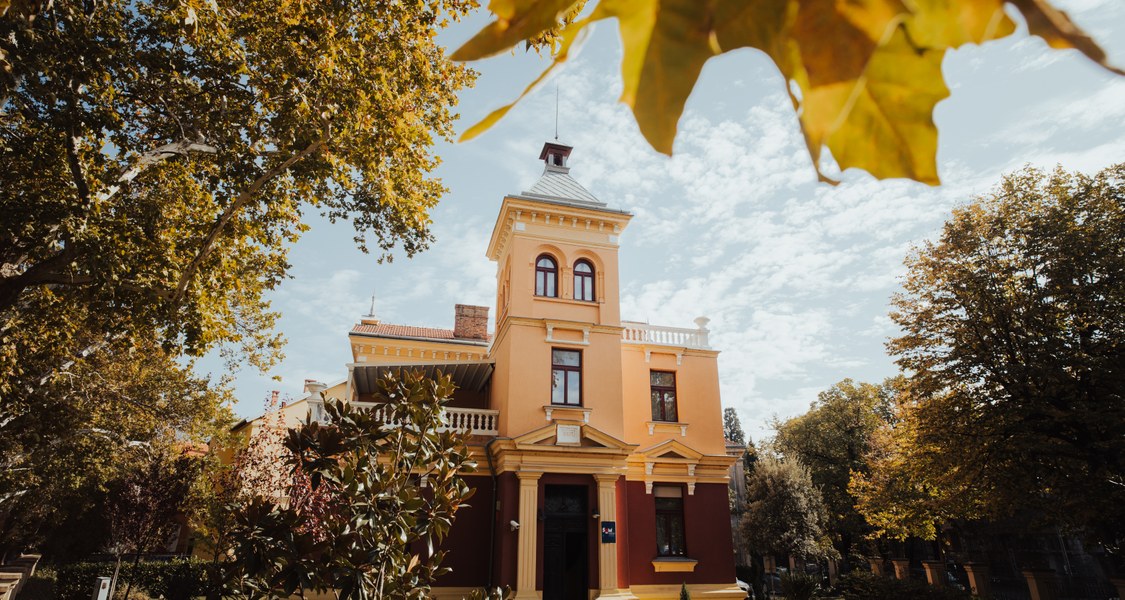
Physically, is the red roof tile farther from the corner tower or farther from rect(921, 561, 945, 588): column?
rect(921, 561, 945, 588): column

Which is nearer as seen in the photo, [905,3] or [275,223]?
[905,3]

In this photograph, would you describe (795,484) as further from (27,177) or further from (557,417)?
(27,177)

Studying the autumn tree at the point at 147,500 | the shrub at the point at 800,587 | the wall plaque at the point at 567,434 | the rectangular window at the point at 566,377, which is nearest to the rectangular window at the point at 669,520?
the wall plaque at the point at 567,434

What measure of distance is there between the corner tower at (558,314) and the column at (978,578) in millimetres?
12482

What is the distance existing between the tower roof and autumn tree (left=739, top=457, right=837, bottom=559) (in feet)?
61.0

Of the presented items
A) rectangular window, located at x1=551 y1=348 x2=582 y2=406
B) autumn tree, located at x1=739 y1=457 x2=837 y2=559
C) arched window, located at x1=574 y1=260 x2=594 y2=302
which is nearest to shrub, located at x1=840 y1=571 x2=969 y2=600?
autumn tree, located at x1=739 y1=457 x2=837 y2=559

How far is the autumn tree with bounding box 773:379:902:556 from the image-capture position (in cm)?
3141

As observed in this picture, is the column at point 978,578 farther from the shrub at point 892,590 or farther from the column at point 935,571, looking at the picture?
the column at point 935,571

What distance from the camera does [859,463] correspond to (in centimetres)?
3167

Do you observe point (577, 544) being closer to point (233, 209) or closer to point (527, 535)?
point (527, 535)

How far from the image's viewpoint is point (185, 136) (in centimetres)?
780

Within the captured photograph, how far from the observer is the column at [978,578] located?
1745 centimetres

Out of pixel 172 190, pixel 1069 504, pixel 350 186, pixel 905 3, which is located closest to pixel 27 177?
pixel 172 190

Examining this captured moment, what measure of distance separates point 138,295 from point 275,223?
7.85ft
